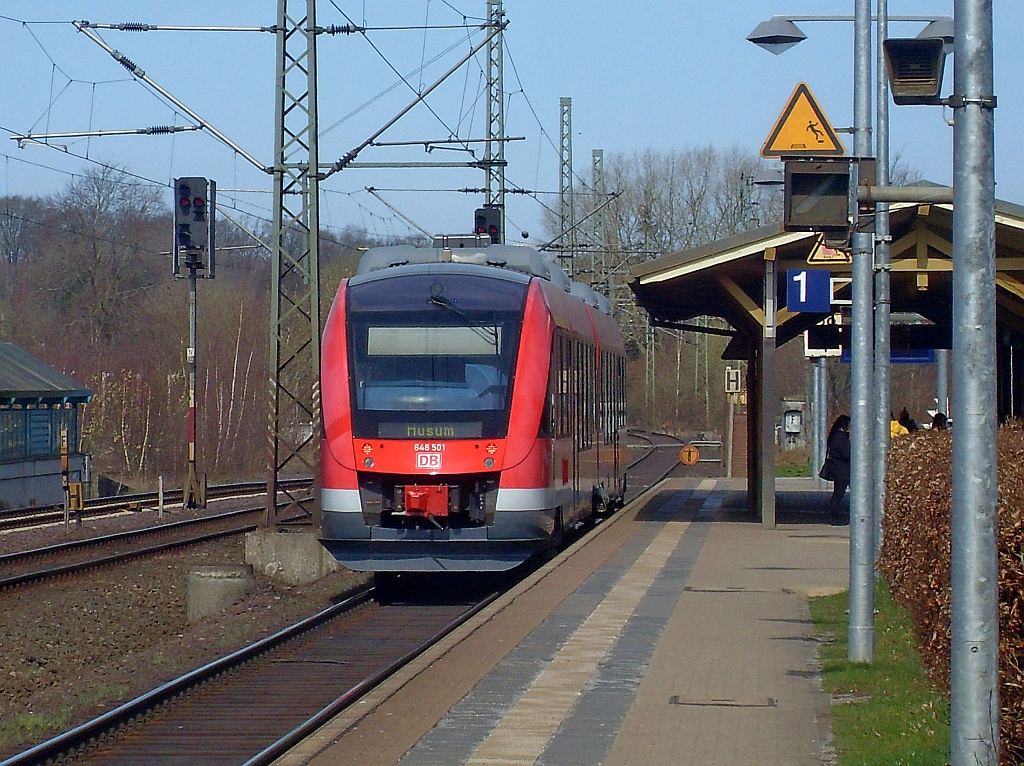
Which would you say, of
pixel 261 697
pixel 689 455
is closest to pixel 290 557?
pixel 261 697

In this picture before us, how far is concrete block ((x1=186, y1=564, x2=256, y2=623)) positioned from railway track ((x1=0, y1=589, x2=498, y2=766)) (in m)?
3.03

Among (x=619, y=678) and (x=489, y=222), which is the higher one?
(x=489, y=222)

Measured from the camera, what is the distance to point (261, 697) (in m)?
9.90

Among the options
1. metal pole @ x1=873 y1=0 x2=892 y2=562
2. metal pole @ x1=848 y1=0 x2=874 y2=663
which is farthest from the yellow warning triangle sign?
metal pole @ x1=873 y1=0 x2=892 y2=562

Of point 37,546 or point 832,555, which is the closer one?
point 832,555

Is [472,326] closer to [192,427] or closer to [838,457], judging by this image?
[838,457]

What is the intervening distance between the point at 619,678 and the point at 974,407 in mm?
4542

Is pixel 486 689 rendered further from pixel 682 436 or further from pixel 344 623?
pixel 682 436

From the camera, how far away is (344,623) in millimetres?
13078

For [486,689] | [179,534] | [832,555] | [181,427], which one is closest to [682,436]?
[181,427]

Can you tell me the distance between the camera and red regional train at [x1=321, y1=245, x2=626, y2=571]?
13.4 m

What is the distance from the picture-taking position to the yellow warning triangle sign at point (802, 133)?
9141 mm

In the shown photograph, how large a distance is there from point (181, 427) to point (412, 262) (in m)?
28.1

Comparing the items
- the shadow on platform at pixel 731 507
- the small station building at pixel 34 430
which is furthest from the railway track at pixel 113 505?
the shadow on platform at pixel 731 507
